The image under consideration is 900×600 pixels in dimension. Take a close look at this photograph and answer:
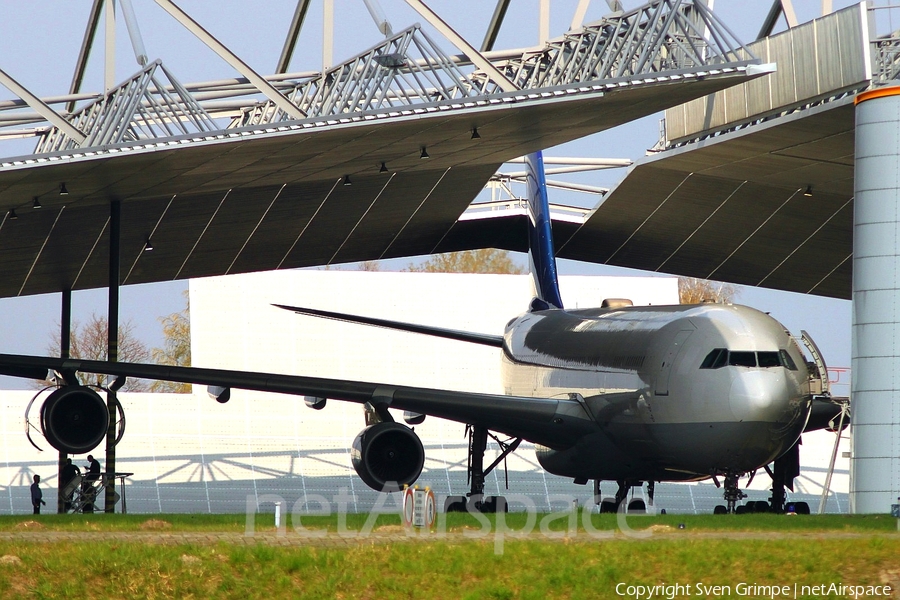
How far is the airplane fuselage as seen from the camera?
2048 centimetres

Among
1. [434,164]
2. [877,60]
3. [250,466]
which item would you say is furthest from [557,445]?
[250,466]

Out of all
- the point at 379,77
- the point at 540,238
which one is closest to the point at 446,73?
the point at 379,77

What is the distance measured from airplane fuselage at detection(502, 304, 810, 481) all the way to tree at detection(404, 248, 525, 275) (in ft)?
192

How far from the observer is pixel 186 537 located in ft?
46.4

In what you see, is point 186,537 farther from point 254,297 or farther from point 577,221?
point 254,297

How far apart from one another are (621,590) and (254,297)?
109 ft

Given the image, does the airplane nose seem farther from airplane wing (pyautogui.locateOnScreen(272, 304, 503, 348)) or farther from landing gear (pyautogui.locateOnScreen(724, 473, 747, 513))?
airplane wing (pyautogui.locateOnScreen(272, 304, 503, 348))

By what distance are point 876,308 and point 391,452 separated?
8.49 m

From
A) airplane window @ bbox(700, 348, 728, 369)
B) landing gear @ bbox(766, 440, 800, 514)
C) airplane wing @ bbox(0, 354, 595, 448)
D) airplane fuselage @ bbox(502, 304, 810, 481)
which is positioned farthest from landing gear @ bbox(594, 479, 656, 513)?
airplane window @ bbox(700, 348, 728, 369)

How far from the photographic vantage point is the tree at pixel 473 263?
3334 inches

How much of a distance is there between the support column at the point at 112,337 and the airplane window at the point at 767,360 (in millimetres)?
11231

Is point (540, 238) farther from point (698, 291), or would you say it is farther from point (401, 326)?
point (698, 291)

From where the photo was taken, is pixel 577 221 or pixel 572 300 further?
pixel 572 300

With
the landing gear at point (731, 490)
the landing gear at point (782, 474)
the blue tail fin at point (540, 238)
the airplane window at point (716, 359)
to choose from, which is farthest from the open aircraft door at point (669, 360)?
the blue tail fin at point (540, 238)
